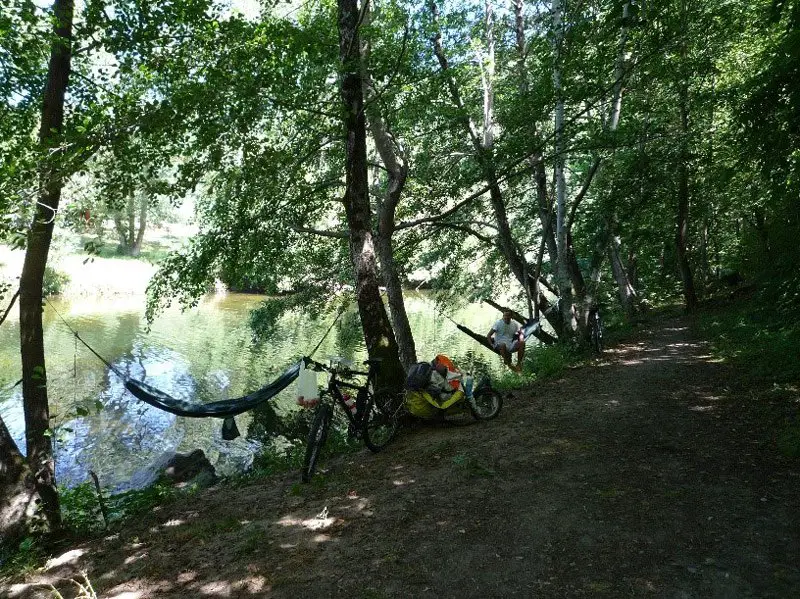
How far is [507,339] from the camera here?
9.35 meters

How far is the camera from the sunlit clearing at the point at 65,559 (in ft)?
14.5

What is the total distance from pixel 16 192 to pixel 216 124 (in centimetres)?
202

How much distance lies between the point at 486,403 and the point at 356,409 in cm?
175

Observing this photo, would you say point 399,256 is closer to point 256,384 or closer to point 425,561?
point 256,384

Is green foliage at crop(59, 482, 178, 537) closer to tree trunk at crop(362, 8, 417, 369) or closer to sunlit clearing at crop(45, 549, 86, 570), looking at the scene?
sunlit clearing at crop(45, 549, 86, 570)

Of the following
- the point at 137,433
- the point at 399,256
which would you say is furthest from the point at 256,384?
the point at 399,256

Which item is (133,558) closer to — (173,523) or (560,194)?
(173,523)

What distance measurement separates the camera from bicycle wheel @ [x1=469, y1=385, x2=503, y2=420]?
6.57 m

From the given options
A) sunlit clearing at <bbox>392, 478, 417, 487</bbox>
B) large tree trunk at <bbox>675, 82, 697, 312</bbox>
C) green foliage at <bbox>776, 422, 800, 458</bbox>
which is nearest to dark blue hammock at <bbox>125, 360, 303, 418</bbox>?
sunlit clearing at <bbox>392, 478, 417, 487</bbox>

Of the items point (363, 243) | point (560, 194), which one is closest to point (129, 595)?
point (363, 243)

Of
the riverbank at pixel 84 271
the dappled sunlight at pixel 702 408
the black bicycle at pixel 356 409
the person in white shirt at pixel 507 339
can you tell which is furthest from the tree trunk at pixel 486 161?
the riverbank at pixel 84 271

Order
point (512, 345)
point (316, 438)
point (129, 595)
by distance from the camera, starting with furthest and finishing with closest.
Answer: point (512, 345) < point (316, 438) < point (129, 595)

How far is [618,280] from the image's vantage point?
1772cm

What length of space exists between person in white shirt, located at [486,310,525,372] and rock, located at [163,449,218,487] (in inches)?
185
